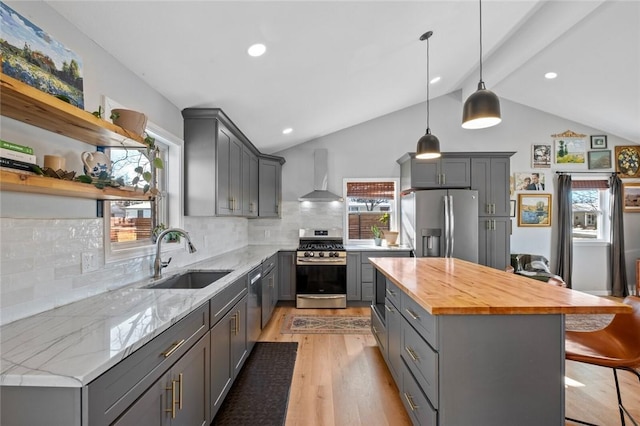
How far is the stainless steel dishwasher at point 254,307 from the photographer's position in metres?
2.62

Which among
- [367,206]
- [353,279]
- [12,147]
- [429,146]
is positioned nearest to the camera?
[12,147]

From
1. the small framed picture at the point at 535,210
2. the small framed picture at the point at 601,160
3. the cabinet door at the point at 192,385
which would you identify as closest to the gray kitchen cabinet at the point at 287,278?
the cabinet door at the point at 192,385

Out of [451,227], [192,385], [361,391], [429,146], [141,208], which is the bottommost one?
[361,391]

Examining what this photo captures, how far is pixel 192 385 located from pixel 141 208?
4.65 feet

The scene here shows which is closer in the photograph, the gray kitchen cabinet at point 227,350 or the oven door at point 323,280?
the gray kitchen cabinet at point 227,350

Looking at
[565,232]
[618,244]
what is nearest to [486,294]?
[565,232]

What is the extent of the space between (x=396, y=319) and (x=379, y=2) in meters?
2.36

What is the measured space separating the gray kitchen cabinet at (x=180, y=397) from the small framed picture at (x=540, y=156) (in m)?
5.81

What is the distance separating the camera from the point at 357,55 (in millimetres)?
2691

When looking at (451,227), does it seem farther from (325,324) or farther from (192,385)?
(192,385)

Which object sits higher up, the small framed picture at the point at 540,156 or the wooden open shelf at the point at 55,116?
the small framed picture at the point at 540,156

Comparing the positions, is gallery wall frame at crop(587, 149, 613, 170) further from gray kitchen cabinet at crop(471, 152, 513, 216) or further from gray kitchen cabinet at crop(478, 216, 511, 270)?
gray kitchen cabinet at crop(478, 216, 511, 270)

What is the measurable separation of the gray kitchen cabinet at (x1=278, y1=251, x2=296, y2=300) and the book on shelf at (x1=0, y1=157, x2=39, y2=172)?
136 inches

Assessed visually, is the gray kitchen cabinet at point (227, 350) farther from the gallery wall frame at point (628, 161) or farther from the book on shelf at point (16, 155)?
the gallery wall frame at point (628, 161)
